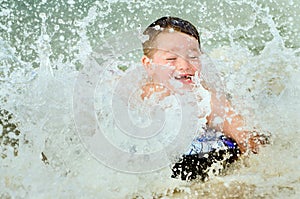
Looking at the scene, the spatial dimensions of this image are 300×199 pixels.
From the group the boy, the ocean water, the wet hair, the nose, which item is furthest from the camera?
the wet hair

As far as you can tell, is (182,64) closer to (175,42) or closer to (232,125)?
(175,42)

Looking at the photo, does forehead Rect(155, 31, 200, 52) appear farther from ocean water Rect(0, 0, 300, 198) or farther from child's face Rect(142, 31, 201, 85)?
ocean water Rect(0, 0, 300, 198)

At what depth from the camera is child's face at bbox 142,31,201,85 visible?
1378 millimetres

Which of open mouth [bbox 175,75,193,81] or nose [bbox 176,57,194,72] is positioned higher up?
nose [bbox 176,57,194,72]

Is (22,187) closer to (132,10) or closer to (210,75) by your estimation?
(210,75)

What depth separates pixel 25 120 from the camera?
1.35 m

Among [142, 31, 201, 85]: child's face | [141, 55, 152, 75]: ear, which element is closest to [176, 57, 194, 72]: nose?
[142, 31, 201, 85]: child's face

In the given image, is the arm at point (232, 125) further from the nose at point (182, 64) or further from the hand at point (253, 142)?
the nose at point (182, 64)

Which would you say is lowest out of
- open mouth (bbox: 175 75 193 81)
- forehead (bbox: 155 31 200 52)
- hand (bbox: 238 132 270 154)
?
hand (bbox: 238 132 270 154)

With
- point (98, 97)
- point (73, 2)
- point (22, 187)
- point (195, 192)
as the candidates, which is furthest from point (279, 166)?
point (73, 2)

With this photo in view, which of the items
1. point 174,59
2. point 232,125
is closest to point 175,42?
point 174,59

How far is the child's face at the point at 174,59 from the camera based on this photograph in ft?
4.52

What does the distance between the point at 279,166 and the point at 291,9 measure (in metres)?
1.54

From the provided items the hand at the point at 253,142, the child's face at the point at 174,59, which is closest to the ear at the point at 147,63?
the child's face at the point at 174,59
